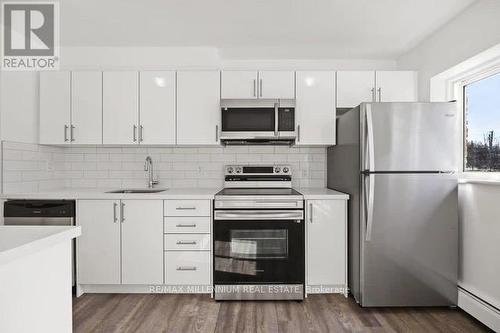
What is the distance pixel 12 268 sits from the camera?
97 cm

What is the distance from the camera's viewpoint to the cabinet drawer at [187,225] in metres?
2.83

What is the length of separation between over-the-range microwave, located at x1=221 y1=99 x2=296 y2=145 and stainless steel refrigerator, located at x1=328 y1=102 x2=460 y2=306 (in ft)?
2.41

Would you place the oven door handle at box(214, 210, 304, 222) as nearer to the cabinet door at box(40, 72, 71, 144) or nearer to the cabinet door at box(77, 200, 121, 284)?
the cabinet door at box(77, 200, 121, 284)

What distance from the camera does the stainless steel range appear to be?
2740mm

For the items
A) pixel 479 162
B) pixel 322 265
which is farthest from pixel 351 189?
pixel 479 162

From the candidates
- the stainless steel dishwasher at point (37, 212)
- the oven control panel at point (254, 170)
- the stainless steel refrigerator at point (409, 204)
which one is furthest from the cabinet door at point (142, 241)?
the stainless steel refrigerator at point (409, 204)

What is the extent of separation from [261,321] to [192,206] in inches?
43.3

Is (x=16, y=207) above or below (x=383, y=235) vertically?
above

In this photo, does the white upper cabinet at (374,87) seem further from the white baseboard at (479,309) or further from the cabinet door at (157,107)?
the white baseboard at (479,309)

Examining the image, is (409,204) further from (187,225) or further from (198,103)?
(198,103)

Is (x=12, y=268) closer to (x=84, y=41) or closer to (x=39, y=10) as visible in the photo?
(x=39, y=10)

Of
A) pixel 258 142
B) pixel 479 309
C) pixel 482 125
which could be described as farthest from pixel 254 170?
pixel 479 309

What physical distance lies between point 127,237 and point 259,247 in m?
1.18

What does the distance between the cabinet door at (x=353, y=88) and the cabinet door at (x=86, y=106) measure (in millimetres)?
2387
